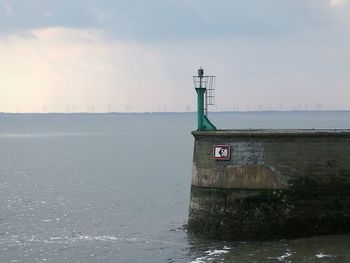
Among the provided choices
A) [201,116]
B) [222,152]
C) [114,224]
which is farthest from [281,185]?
[114,224]

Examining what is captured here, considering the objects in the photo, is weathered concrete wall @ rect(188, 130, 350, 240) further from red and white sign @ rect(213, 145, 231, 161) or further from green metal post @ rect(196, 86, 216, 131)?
green metal post @ rect(196, 86, 216, 131)

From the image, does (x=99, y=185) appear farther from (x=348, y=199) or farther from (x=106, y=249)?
(x=348, y=199)

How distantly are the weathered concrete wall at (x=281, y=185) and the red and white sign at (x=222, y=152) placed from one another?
134 millimetres

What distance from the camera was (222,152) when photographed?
19.8 meters

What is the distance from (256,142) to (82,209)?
13025 mm

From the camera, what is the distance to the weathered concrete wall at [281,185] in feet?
62.7

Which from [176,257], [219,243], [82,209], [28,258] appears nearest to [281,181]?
[219,243]

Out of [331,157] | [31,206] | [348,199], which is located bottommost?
[31,206]

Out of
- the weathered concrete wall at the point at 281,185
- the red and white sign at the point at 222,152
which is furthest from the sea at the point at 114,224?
the red and white sign at the point at 222,152

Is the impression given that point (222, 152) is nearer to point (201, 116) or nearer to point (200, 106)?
point (201, 116)

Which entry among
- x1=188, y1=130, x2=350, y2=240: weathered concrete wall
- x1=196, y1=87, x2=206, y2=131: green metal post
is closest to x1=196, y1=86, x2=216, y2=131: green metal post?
x1=196, y1=87, x2=206, y2=131: green metal post

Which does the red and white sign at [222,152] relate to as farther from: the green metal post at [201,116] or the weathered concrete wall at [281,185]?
the green metal post at [201,116]

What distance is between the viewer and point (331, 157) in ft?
62.7

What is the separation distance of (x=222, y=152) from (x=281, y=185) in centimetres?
218
